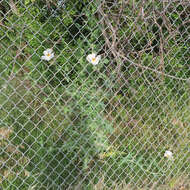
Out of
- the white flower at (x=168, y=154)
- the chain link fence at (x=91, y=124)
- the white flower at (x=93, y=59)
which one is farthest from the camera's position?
the white flower at (x=168, y=154)

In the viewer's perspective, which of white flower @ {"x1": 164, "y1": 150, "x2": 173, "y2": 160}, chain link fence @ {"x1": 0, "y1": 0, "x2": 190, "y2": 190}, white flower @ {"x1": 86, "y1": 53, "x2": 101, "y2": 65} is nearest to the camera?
chain link fence @ {"x1": 0, "y1": 0, "x2": 190, "y2": 190}

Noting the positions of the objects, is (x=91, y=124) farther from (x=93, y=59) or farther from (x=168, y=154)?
(x=168, y=154)

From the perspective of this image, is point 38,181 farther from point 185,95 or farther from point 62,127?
point 185,95

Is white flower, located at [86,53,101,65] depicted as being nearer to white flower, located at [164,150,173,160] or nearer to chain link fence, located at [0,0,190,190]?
chain link fence, located at [0,0,190,190]

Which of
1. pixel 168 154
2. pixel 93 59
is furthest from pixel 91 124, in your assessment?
pixel 168 154

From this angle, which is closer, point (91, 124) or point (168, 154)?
point (91, 124)

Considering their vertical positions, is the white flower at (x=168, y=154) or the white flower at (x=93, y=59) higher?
the white flower at (x=93, y=59)

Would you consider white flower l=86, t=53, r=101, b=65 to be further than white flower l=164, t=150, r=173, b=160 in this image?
No

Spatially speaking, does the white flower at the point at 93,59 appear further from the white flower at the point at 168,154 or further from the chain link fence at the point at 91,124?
the white flower at the point at 168,154

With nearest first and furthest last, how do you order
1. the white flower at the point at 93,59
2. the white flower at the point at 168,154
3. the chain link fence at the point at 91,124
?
1. the chain link fence at the point at 91,124
2. the white flower at the point at 93,59
3. the white flower at the point at 168,154

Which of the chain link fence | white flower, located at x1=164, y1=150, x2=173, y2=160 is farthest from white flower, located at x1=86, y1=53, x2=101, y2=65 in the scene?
white flower, located at x1=164, y1=150, x2=173, y2=160

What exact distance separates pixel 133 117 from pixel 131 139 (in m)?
0.21

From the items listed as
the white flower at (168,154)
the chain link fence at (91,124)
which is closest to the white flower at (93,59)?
the chain link fence at (91,124)

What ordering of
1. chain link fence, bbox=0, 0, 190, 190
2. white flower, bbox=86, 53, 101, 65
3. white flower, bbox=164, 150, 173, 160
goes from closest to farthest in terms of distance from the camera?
chain link fence, bbox=0, 0, 190, 190, white flower, bbox=86, 53, 101, 65, white flower, bbox=164, 150, 173, 160
